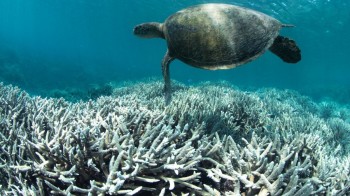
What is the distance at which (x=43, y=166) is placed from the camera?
2.53 meters

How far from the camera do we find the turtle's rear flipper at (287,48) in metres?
3.63

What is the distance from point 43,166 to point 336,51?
59458 millimetres

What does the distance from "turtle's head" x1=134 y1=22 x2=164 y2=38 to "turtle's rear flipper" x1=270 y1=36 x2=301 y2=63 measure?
1750 millimetres

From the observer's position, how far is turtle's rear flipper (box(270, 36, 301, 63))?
363cm

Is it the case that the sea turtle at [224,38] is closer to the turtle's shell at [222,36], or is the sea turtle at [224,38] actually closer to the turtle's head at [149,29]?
the turtle's shell at [222,36]

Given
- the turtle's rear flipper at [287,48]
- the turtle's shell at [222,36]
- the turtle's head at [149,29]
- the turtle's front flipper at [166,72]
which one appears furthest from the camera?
the turtle's head at [149,29]

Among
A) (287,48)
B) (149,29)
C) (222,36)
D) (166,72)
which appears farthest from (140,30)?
(287,48)

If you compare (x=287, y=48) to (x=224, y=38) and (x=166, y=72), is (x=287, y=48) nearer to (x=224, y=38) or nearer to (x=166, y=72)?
(x=224, y=38)

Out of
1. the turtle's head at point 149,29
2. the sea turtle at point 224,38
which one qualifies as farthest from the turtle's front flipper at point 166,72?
the turtle's head at point 149,29

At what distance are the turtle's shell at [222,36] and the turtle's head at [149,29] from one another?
68 cm

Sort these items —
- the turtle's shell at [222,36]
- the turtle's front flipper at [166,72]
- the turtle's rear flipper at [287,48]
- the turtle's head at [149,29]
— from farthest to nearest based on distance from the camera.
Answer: the turtle's head at [149,29] < the turtle's front flipper at [166,72] < the turtle's rear flipper at [287,48] < the turtle's shell at [222,36]

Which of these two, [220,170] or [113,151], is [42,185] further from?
[220,170]

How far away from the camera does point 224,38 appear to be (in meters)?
3.43

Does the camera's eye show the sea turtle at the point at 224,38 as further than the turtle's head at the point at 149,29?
No
